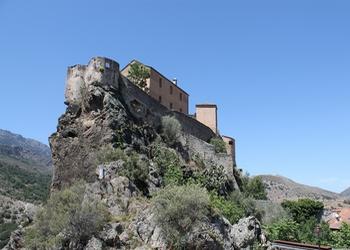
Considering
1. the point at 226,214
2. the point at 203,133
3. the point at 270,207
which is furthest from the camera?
the point at 203,133

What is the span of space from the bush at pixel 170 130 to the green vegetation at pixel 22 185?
8510 centimetres

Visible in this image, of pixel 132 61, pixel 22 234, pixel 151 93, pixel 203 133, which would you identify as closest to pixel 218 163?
pixel 203 133

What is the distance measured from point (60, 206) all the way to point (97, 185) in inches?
126

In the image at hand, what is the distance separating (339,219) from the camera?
1965 inches

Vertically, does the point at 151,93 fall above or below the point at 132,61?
below

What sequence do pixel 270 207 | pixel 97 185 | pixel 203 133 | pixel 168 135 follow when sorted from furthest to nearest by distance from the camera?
pixel 203 133, pixel 270 207, pixel 168 135, pixel 97 185

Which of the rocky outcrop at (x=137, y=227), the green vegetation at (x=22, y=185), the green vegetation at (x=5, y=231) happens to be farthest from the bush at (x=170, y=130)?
the green vegetation at (x=22, y=185)

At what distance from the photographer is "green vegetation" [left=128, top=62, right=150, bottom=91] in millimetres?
49791

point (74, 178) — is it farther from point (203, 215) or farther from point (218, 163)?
point (218, 163)

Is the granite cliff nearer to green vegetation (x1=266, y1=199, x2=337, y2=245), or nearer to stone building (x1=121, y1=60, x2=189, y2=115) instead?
stone building (x1=121, y1=60, x2=189, y2=115)

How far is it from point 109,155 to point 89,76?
834cm

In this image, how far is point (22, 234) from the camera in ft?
118

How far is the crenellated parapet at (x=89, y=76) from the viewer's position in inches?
1656

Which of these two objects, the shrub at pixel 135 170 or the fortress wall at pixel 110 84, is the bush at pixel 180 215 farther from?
the fortress wall at pixel 110 84
